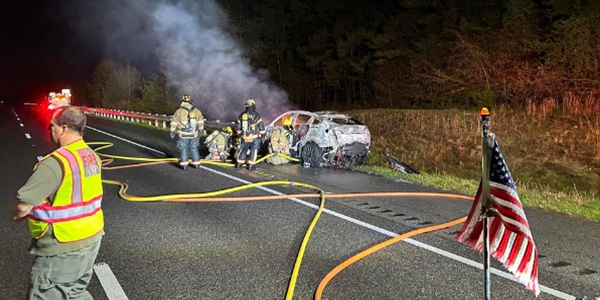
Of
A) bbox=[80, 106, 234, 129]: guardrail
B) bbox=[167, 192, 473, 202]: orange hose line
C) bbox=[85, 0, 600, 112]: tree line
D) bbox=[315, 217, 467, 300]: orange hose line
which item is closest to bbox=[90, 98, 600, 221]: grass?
bbox=[85, 0, 600, 112]: tree line

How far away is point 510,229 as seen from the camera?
11.3 feet

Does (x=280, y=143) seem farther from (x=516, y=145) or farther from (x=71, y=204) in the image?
(x=71, y=204)

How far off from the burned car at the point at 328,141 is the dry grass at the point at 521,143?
263 centimetres

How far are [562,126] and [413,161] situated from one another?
481 cm

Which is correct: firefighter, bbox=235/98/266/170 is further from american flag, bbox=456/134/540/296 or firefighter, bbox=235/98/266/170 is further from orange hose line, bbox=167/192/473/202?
american flag, bbox=456/134/540/296

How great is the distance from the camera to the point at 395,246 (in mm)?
5543

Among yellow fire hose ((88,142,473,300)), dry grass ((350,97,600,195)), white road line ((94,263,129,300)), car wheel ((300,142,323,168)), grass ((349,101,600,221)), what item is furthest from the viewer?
dry grass ((350,97,600,195))

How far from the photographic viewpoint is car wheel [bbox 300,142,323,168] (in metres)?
12.0

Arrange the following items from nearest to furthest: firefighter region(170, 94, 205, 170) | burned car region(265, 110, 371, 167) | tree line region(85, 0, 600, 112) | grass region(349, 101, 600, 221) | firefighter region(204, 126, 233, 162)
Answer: firefighter region(170, 94, 205, 170) → burned car region(265, 110, 371, 167) → firefighter region(204, 126, 233, 162) → grass region(349, 101, 600, 221) → tree line region(85, 0, 600, 112)

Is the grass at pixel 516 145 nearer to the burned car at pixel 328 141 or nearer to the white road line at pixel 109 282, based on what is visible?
the burned car at pixel 328 141

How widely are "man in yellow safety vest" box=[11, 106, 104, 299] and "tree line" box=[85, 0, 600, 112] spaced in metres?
18.0

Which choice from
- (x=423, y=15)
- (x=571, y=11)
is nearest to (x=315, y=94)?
(x=423, y=15)

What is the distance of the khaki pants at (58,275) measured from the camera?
2.86 metres

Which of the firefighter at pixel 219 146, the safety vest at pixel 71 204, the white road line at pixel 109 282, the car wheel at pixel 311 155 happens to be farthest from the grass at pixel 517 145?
the safety vest at pixel 71 204
